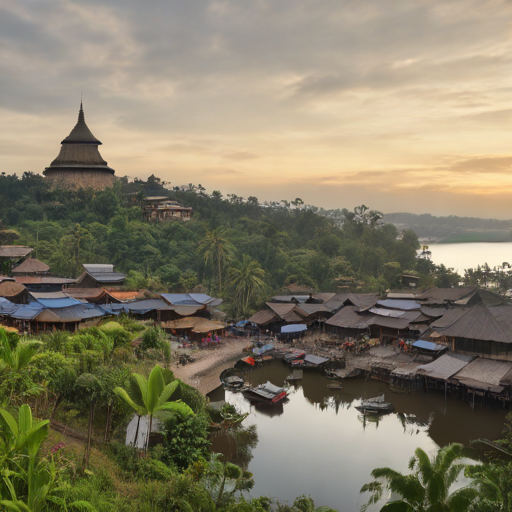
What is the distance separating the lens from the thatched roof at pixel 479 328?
24.2 meters

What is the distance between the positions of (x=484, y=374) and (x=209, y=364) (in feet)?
49.4

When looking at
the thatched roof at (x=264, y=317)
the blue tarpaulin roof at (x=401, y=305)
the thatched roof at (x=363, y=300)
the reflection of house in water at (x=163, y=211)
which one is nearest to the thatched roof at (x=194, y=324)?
the thatched roof at (x=264, y=317)

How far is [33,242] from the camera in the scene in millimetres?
45812

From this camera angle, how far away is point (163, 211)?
61.2 metres

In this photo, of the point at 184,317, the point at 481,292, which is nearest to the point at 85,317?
the point at 184,317

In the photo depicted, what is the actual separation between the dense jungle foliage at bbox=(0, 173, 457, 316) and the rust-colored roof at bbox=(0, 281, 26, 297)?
10.8 metres

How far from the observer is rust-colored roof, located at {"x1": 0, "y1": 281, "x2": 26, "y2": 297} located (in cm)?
2962

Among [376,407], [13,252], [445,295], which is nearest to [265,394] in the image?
[376,407]

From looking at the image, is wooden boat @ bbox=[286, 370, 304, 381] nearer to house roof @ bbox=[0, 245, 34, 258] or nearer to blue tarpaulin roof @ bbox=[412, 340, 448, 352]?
blue tarpaulin roof @ bbox=[412, 340, 448, 352]

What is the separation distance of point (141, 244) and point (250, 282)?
14.9 m

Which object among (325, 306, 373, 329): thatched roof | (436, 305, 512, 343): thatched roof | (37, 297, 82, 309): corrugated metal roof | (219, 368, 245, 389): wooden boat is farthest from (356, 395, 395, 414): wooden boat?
(37, 297, 82, 309): corrugated metal roof

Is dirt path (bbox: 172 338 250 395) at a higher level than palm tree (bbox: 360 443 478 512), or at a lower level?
lower

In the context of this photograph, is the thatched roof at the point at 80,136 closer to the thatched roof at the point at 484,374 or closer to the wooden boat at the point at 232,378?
the wooden boat at the point at 232,378

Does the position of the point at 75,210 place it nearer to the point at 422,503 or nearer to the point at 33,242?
the point at 33,242
